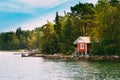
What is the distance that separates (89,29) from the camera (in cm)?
9444

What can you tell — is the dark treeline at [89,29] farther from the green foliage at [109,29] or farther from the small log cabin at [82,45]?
the small log cabin at [82,45]

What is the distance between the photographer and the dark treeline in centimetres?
8081

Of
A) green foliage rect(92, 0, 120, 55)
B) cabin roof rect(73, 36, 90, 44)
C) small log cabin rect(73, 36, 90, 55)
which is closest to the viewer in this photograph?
green foliage rect(92, 0, 120, 55)

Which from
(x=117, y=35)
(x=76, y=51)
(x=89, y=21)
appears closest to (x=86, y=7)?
(x=89, y=21)

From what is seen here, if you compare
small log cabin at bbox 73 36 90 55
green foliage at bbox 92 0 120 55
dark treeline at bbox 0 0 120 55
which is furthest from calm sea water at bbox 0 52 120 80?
small log cabin at bbox 73 36 90 55

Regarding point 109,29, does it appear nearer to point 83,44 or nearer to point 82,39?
point 82,39

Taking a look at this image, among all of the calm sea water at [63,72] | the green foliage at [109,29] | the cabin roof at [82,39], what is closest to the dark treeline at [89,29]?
the green foliage at [109,29]

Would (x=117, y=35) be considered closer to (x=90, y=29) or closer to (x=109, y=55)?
(x=109, y=55)

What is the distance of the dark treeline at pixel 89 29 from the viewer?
80.8 m

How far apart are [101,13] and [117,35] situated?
584 centimetres

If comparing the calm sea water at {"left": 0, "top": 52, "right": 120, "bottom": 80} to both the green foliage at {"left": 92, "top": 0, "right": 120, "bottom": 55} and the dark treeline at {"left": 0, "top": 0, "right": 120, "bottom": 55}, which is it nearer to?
the green foliage at {"left": 92, "top": 0, "right": 120, "bottom": 55}

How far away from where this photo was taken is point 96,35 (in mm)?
83750

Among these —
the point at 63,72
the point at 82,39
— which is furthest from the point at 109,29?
the point at 63,72

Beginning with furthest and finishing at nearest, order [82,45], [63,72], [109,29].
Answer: [82,45] < [109,29] < [63,72]
